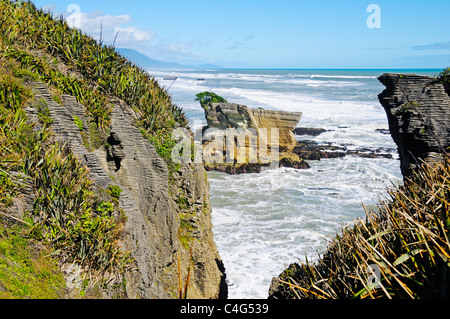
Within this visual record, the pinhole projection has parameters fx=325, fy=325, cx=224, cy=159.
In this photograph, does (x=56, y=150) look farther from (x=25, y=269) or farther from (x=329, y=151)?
(x=329, y=151)

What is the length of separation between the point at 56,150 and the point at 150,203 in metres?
2.53

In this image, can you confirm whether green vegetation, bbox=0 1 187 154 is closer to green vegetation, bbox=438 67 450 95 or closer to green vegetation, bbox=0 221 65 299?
green vegetation, bbox=0 221 65 299

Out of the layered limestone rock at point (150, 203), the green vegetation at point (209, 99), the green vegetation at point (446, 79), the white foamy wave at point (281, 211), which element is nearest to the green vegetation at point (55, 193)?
the layered limestone rock at point (150, 203)

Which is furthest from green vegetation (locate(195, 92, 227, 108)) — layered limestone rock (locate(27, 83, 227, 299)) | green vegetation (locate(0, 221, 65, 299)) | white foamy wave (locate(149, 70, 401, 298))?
green vegetation (locate(0, 221, 65, 299))

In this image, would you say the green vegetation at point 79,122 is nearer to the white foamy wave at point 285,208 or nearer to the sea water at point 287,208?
the sea water at point 287,208

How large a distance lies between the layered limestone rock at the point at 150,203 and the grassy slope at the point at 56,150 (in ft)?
0.79

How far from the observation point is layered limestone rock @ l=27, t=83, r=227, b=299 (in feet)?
20.1

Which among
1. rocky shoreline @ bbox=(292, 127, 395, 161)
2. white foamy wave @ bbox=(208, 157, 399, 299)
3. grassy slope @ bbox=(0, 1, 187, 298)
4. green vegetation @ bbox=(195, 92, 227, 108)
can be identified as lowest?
white foamy wave @ bbox=(208, 157, 399, 299)

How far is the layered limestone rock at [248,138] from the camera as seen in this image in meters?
27.3

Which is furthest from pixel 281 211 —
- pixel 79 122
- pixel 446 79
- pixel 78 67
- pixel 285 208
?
pixel 79 122

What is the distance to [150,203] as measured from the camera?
7469 mm

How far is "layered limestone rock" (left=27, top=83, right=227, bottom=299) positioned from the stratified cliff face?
614 cm
